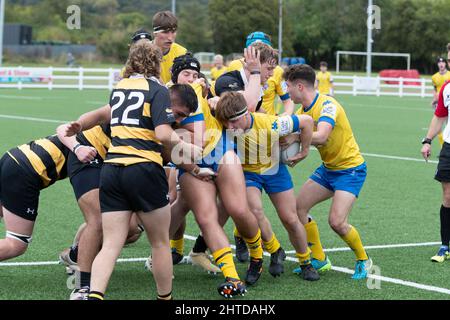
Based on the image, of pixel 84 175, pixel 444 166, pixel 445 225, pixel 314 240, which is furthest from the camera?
pixel 445 225

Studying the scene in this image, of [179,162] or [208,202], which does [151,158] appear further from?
[208,202]

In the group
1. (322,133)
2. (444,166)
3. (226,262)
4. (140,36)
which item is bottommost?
(226,262)

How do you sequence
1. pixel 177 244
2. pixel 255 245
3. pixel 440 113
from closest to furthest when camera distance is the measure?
pixel 255 245 < pixel 177 244 < pixel 440 113

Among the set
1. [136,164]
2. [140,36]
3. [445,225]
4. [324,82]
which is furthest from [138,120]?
[324,82]

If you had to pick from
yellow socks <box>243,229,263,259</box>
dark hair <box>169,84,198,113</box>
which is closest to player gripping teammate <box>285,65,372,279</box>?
yellow socks <box>243,229,263,259</box>

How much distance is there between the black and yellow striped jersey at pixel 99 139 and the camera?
22.1 feet

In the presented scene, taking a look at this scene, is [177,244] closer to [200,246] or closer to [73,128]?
[200,246]

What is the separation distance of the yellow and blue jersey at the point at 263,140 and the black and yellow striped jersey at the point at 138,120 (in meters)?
1.37

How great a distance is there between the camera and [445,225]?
8422 mm

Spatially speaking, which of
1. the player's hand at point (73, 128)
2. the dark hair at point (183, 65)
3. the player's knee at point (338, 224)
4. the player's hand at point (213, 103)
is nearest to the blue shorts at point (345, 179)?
the player's knee at point (338, 224)

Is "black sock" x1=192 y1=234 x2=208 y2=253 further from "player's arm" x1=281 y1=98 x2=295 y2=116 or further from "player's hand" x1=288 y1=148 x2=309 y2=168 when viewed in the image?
"player's arm" x1=281 y1=98 x2=295 y2=116

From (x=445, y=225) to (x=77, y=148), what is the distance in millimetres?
4039

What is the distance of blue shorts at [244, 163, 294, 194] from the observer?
750cm

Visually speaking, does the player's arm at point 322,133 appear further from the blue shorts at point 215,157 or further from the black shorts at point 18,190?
the black shorts at point 18,190
